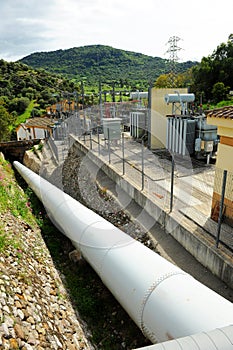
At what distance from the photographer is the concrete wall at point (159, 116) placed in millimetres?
13991

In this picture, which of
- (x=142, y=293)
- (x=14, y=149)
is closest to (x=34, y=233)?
Answer: (x=142, y=293)

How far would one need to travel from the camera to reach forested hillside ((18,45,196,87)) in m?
87.9

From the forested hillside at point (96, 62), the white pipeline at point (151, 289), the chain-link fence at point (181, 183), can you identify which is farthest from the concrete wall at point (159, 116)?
the forested hillside at point (96, 62)

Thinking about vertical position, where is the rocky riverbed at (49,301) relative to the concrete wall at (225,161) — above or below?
below

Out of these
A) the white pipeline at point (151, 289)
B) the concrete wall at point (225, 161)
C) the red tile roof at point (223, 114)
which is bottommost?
the white pipeline at point (151, 289)

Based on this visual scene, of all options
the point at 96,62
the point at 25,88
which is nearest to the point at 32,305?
the point at 25,88

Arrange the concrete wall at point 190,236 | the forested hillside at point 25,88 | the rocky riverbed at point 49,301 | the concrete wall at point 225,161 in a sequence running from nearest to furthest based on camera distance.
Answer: the rocky riverbed at point 49,301 → the concrete wall at point 190,236 → the concrete wall at point 225,161 → the forested hillside at point 25,88

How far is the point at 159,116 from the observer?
14117 mm

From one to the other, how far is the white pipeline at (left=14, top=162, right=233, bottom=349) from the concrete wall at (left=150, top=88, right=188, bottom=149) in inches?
333

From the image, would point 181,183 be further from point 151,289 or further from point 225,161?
point 151,289

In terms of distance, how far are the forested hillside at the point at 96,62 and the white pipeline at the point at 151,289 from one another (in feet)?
271

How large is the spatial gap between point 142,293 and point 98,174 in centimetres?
824

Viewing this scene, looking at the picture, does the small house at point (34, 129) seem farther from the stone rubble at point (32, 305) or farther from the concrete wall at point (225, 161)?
the concrete wall at point (225, 161)

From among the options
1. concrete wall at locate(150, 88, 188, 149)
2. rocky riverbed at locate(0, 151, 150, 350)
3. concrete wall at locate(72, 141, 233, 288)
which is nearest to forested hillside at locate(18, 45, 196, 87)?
concrete wall at locate(150, 88, 188, 149)
